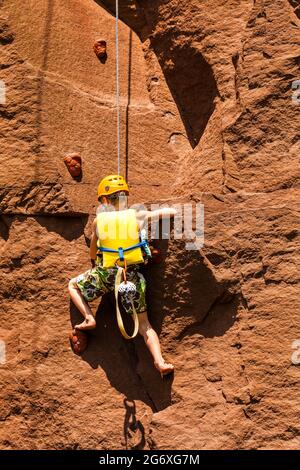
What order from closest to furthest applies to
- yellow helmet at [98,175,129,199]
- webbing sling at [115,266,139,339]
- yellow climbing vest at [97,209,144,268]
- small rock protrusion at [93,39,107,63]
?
1. webbing sling at [115,266,139,339]
2. yellow climbing vest at [97,209,144,268]
3. yellow helmet at [98,175,129,199]
4. small rock protrusion at [93,39,107,63]

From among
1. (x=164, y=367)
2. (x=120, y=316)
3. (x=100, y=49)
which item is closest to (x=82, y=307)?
(x=120, y=316)

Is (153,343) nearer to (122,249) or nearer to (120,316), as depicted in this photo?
(120,316)

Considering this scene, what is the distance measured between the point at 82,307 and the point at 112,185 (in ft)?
2.42

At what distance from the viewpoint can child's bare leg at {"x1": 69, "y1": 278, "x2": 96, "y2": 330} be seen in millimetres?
4707

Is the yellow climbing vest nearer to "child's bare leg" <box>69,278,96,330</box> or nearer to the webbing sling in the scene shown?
the webbing sling

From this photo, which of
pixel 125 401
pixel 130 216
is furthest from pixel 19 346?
pixel 130 216

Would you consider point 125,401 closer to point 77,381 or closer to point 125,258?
point 77,381

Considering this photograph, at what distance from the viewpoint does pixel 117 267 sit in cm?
464

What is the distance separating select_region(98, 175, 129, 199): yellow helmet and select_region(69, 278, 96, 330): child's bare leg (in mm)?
553

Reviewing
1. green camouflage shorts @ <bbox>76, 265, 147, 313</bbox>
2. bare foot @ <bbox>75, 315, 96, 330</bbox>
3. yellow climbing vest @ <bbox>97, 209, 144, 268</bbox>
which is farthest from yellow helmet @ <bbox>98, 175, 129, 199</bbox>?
bare foot @ <bbox>75, 315, 96, 330</bbox>

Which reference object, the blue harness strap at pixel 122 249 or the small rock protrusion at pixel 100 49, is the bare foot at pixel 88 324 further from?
the small rock protrusion at pixel 100 49

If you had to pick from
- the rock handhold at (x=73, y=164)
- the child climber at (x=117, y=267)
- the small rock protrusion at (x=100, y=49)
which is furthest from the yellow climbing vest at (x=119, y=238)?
the small rock protrusion at (x=100, y=49)

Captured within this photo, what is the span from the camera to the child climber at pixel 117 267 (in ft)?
15.2

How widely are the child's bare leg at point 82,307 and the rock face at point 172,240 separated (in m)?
0.13
